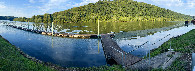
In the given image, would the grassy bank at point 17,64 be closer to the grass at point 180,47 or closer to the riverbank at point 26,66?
the riverbank at point 26,66

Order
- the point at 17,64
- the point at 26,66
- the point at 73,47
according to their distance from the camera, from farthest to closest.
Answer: the point at 73,47
the point at 26,66
the point at 17,64

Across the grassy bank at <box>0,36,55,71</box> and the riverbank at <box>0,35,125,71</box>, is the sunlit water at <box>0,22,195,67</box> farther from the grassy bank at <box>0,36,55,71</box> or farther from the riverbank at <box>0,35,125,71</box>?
the grassy bank at <box>0,36,55,71</box>

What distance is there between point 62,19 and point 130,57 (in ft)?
563

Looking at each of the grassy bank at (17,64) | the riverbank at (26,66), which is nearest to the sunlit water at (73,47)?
the riverbank at (26,66)

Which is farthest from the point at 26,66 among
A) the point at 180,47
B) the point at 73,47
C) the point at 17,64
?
the point at 180,47

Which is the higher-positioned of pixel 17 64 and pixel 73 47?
pixel 17 64

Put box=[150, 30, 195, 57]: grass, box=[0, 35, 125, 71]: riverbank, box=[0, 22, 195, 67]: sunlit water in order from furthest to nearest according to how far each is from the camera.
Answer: box=[0, 22, 195, 67]: sunlit water < box=[150, 30, 195, 57]: grass < box=[0, 35, 125, 71]: riverbank

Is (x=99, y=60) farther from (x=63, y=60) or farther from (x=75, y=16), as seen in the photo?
(x=75, y=16)

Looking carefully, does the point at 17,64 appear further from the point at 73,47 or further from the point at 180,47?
the point at 180,47

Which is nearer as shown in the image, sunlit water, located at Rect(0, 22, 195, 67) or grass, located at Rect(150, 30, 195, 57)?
grass, located at Rect(150, 30, 195, 57)

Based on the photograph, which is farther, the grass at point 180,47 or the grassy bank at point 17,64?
the grass at point 180,47

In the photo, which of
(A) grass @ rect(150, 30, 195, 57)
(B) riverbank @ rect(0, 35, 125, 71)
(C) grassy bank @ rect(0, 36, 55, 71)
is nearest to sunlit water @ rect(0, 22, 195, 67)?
(A) grass @ rect(150, 30, 195, 57)

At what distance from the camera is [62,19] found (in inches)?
7023

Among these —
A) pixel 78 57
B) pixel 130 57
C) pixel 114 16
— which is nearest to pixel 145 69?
pixel 130 57
